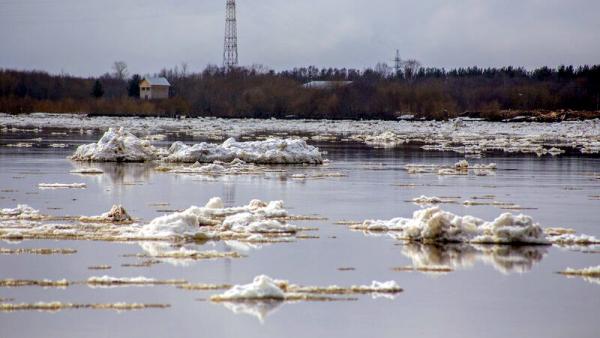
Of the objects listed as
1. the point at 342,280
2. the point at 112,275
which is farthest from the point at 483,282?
the point at 112,275

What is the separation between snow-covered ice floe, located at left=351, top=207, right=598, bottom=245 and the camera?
48.6ft

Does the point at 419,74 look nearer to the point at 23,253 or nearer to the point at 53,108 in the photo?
the point at 53,108

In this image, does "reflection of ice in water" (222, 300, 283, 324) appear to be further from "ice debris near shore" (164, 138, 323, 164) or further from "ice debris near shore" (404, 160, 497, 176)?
"ice debris near shore" (164, 138, 323, 164)

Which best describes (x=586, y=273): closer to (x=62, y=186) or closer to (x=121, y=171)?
(x=62, y=186)

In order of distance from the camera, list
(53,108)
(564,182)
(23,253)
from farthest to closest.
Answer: (53,108)
(564,182)
(23,253)

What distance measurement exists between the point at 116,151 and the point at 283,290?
69.4 ft

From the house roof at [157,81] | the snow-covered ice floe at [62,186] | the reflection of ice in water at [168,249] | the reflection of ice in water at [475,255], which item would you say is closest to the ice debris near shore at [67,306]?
the reflection of ice in water at [168,249]

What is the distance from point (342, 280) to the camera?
12039 millimetres

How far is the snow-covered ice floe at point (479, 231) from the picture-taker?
1481cm

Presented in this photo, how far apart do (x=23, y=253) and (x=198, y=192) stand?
8.46 metres

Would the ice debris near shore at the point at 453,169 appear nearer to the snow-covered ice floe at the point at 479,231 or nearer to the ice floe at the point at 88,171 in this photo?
the ice floe at the point at 88,171

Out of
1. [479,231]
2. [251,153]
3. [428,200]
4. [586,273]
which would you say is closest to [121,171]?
[251,153]

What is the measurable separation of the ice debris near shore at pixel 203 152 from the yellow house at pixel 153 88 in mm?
106817

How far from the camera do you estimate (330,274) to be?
12375mm
